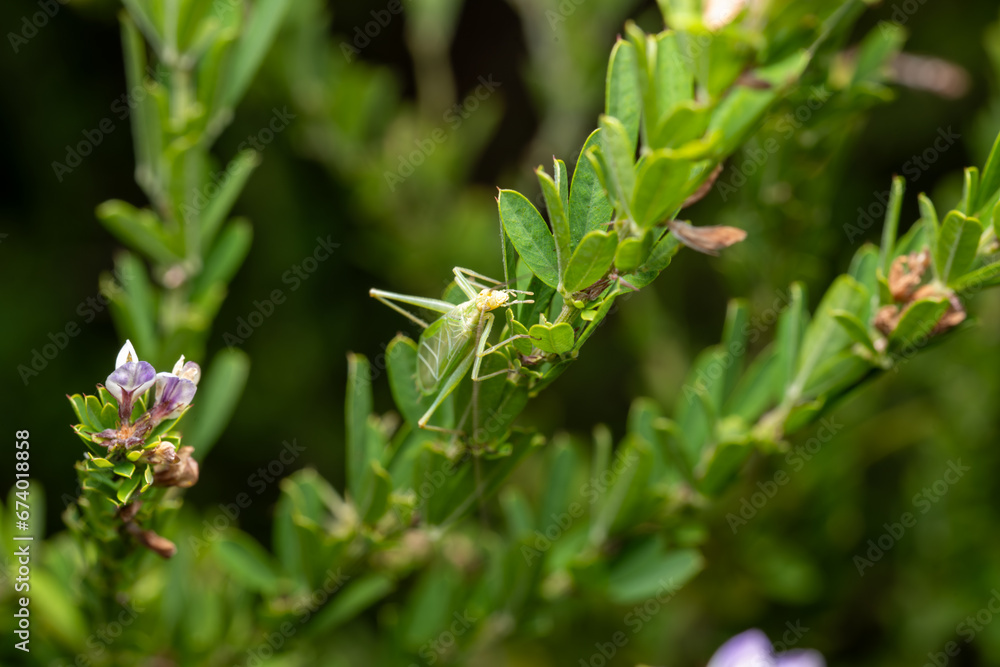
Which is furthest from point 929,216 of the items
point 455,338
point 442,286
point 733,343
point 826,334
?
point 442,286

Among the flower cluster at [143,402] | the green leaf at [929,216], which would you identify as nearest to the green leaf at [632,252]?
the green leaf at [929,216]

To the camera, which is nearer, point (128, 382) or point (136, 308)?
point (128, 382)

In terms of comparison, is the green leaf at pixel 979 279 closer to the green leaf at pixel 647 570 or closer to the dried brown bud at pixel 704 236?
the dried brown bud at pixel 704 236

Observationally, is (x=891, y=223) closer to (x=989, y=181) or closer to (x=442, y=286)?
(x=989, y=181)

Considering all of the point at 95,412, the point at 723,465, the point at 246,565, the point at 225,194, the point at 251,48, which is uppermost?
the point at 251,48

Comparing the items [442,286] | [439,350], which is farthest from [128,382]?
[442,286]

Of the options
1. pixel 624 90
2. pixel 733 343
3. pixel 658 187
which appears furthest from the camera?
pixel 733 343

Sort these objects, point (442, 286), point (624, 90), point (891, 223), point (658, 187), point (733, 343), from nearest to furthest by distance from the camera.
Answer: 1. point (658, 187)
2. point (624, 90)
3. point (891, 223)
4. point (733, 343)
5. point (442, 286)

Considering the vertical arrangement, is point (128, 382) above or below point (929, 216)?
above
